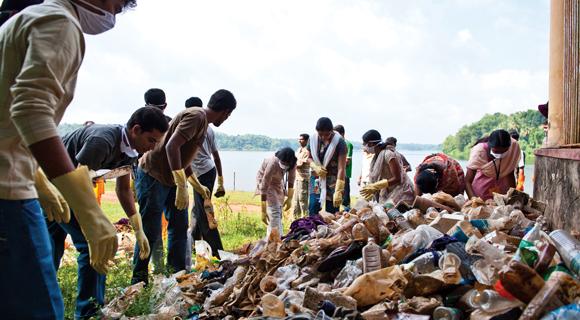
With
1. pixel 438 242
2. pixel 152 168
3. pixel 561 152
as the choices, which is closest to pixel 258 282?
pixel 438 242

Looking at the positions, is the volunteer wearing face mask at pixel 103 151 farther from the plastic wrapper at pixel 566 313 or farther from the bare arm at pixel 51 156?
the plastic wrapper at pixel 566 313

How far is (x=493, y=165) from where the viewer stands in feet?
18.4

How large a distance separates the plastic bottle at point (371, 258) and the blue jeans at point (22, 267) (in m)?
1.75

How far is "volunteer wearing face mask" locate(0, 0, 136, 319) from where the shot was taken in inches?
59.7

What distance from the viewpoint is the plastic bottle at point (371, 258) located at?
2934 millimetres

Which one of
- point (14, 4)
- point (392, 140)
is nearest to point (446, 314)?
point (14, 4)

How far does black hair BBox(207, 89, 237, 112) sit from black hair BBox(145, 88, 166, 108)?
2.04ft

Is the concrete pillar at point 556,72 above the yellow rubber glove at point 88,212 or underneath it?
above

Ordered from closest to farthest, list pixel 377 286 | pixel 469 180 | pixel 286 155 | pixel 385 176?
1. pixel 377 286
2. pixel 469 180
3. pixel 385 176
4. pixel 286 155

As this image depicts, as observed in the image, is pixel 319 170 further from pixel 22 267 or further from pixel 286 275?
pixel 22 267

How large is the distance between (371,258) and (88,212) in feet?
5.70

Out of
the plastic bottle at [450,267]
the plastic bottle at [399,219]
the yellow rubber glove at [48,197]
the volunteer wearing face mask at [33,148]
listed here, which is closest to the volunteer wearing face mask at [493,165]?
the plastic bottle at [399,219]

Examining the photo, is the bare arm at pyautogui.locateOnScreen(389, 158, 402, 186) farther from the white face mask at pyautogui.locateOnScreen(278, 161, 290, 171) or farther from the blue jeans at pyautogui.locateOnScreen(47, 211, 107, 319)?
the blue jeans at pyautogui.locateOnScreen(47, 211, 107, 319)

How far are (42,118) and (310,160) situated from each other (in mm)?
5971
